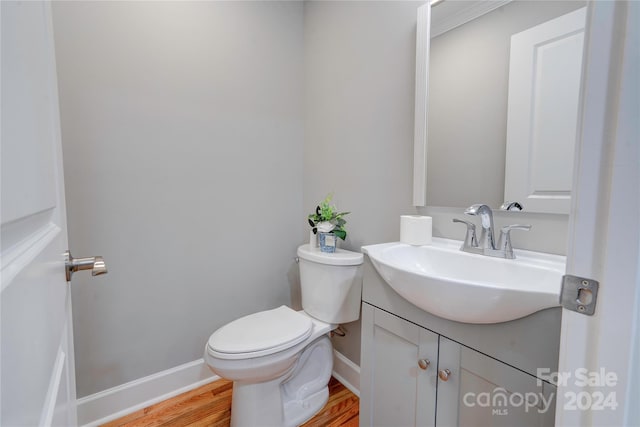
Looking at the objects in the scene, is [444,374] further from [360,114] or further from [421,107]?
[360,114]

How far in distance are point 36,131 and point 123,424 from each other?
5.23 ft

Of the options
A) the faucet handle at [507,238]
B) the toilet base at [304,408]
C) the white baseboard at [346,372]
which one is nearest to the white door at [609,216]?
the faucet handle at [507,238]

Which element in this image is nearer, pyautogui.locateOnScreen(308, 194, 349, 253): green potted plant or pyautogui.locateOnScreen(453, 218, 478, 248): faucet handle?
pyautogui.locateOnScreen(453, 218, 478, 248): faucet handle

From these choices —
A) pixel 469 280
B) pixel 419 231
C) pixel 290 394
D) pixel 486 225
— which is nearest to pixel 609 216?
pixel 469 280

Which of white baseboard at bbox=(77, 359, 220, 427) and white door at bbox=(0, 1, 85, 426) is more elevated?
white door at bbox=(0, 1, 85, 426)

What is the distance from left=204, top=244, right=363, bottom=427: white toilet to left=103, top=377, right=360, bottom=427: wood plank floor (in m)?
0.08

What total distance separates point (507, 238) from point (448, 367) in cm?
45

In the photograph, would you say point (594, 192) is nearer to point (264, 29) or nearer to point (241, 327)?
point (241, 327)

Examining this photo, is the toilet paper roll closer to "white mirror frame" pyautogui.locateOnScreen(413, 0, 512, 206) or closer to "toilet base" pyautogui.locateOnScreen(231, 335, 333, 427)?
"white mirror frame" pyautogui.locateOnScreen(413, 0, 512, 206)

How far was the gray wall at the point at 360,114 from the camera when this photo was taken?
4.43 feet

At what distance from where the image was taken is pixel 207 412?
144 centimetres

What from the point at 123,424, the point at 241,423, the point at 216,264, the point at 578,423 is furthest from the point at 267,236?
the point at 578,423

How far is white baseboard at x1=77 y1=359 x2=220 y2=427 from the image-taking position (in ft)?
4.42

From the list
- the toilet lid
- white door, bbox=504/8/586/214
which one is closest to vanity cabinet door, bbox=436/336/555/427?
white door, bbox=504/8/586/214
